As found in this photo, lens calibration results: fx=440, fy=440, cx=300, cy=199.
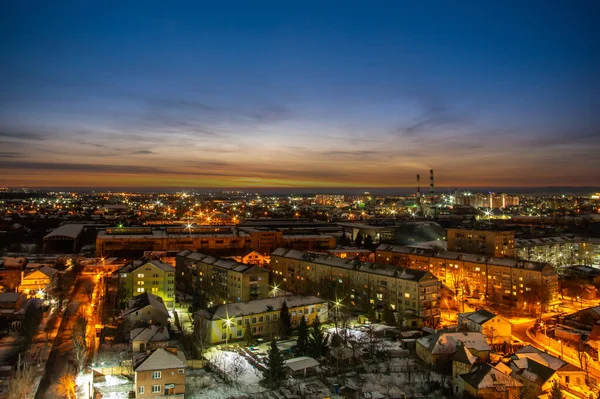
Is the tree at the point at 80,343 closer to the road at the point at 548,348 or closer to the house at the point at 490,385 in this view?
the house at the point at 490,385

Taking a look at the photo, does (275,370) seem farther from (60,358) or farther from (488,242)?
(488,242)

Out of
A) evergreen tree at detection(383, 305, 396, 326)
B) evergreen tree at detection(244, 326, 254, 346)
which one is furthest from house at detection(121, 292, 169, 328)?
evergreen tree at detection(383, 305, 396, 326)

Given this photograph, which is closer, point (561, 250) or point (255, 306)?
point (255, 306)

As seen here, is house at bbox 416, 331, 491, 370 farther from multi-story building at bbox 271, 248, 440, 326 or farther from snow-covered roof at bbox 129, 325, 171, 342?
snow-covered roof at bbox 129, 325, 171, 342

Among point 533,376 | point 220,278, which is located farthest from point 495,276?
point 220,278

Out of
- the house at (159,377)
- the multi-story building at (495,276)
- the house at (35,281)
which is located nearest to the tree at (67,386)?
the house at (159,377)

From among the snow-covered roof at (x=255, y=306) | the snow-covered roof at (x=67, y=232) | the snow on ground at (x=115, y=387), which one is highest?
the snow-covered roof at (x=67, y=232)
